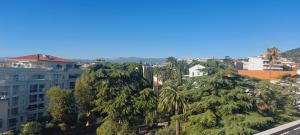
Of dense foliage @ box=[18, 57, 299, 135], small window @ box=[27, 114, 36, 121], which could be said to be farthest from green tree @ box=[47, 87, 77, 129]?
small window @ box=[27, 114, 36, 121]

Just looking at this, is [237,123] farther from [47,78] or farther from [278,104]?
[47,78]

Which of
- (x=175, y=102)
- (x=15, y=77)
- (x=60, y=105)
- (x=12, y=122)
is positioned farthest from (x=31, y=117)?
(x=175, y=102)

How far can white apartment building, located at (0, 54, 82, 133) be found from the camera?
43406 millimetres

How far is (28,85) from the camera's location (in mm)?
48062

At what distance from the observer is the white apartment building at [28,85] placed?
43.4m

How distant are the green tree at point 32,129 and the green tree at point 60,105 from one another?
141 inches

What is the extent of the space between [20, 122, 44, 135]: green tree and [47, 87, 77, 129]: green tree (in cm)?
359

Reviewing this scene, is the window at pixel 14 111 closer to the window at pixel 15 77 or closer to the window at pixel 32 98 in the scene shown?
the window at pixel 32 98

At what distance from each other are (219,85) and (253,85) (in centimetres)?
488

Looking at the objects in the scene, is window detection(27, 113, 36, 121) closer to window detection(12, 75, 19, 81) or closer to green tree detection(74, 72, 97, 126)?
window detection(12, 75, 19, 81)

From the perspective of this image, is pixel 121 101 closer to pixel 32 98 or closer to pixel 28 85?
pixel 28 85

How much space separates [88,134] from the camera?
48219mm

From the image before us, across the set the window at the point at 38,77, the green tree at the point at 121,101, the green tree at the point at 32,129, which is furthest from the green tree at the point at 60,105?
the window at the point at 38,77

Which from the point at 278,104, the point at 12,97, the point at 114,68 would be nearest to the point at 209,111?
the point at 278,104
